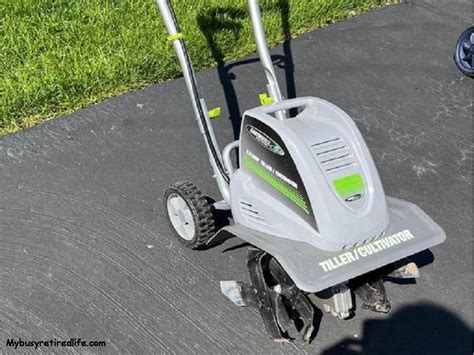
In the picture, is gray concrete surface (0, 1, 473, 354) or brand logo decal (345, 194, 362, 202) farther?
gray concrete surface (0, 1, 473, 354)

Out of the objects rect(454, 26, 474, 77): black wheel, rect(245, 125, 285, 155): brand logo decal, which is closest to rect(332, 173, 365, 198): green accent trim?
rect(245, 125, 285, 155): brand logo decal

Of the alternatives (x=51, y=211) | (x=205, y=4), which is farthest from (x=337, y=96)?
(x=51, y=211)

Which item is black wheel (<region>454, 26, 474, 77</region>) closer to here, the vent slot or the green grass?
the green grass

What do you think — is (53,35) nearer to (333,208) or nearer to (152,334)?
(152,334)

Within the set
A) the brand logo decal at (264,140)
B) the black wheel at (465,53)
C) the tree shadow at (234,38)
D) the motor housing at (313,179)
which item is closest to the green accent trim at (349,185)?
the motor housing at (313,179)

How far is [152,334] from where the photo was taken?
295cm

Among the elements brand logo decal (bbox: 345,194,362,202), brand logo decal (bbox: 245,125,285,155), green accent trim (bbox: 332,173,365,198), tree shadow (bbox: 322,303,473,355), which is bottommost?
tree shadow (bbox: 322,303,473,355)

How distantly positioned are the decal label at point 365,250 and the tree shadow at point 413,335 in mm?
593

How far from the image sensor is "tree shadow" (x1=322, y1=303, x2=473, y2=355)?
9.80ft

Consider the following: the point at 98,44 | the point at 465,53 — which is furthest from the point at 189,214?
the point at 465,53

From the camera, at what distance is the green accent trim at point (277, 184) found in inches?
103

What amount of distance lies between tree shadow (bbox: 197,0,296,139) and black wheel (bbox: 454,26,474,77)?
3.66 feet

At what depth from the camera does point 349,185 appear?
2607 millimetres

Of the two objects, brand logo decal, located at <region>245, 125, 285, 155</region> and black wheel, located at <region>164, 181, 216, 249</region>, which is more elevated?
brand logo decal, located at <region>245, 125, 285, 155</region>
